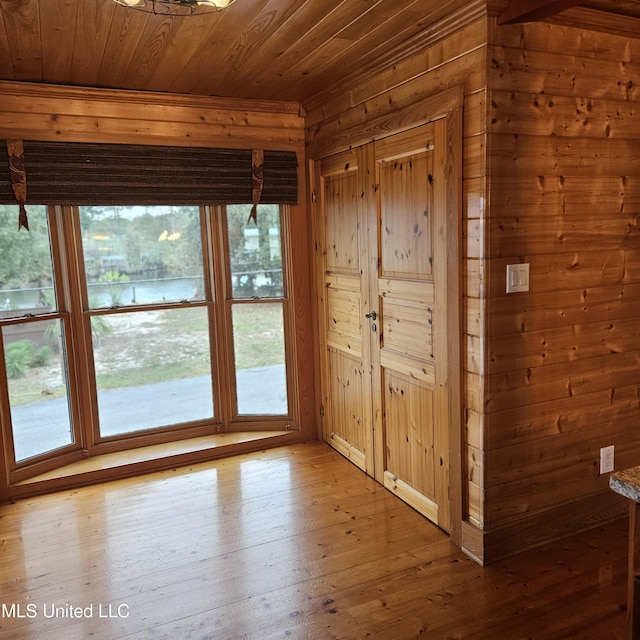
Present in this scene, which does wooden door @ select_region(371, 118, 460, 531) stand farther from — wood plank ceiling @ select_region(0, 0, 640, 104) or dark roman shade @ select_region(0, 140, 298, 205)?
dark roman shade @ select_region(0, 140, 298, 205)

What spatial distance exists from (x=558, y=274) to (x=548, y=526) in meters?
1.17

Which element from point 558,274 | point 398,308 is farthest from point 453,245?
point 398,308

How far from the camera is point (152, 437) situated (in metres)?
3.83

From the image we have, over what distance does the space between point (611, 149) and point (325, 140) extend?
1.69m

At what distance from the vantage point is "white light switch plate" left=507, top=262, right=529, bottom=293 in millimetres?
2361

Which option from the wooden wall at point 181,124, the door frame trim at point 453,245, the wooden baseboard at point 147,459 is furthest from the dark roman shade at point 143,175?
the wooden baseboard at point 147,459

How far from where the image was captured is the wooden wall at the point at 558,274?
7.63 feet

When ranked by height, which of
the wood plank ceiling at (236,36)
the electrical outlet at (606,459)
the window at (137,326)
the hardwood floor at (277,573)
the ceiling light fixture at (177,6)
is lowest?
the hardwood floor at (277,573)

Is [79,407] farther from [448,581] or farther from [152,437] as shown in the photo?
[448,581]

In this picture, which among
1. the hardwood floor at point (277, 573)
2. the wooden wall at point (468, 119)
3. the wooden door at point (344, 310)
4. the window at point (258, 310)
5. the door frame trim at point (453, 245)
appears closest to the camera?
the hardwood floor at point (277, 573)

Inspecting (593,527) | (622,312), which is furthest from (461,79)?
(593,527)

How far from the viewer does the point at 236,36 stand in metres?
2.52

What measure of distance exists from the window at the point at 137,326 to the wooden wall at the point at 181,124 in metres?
0.13

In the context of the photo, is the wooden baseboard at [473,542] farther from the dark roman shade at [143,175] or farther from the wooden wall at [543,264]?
the dark roman shade at [143,175]
